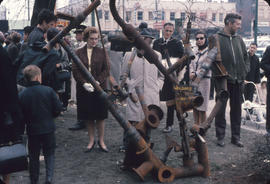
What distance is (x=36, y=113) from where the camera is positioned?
4746mm

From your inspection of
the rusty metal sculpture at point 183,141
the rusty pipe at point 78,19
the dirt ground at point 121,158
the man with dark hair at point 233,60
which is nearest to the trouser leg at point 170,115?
the dirt ground at point 121,158

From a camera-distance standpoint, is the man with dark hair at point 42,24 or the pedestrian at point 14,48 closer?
the man with dark hair at point 42,24

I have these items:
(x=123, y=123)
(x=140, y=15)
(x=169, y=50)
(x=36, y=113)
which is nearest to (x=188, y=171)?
(x=123, y=123)

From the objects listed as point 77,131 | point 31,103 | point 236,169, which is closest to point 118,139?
point 77,131

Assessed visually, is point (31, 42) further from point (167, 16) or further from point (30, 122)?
point (167, 16)

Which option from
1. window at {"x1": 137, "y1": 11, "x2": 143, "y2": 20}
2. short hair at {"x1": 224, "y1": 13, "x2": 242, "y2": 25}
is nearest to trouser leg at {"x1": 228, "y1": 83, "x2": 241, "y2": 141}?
short hair at {"x1": 224, "y1": 13, "x2": 242, "y2": 25}

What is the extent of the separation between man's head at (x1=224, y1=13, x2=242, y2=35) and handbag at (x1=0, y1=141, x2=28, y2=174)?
14.5ft

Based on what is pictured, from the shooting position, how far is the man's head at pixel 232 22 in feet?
22.6

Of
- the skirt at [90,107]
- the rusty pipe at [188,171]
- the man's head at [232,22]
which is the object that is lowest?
the rusty pipe at [188,171]

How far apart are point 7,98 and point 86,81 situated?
7.79 ft

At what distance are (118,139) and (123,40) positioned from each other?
310 centimetres

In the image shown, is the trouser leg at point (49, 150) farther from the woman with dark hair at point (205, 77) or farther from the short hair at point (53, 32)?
the woman with dark hair at point (205, 77)

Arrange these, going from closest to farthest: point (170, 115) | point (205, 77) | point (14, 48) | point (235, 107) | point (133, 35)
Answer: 1. point (133, 35)
2. point (235, 107)
3. point (205, 77)
4. point (170, 115)
5. point (14, 48)

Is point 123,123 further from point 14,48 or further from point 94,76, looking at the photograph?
point 14,48
